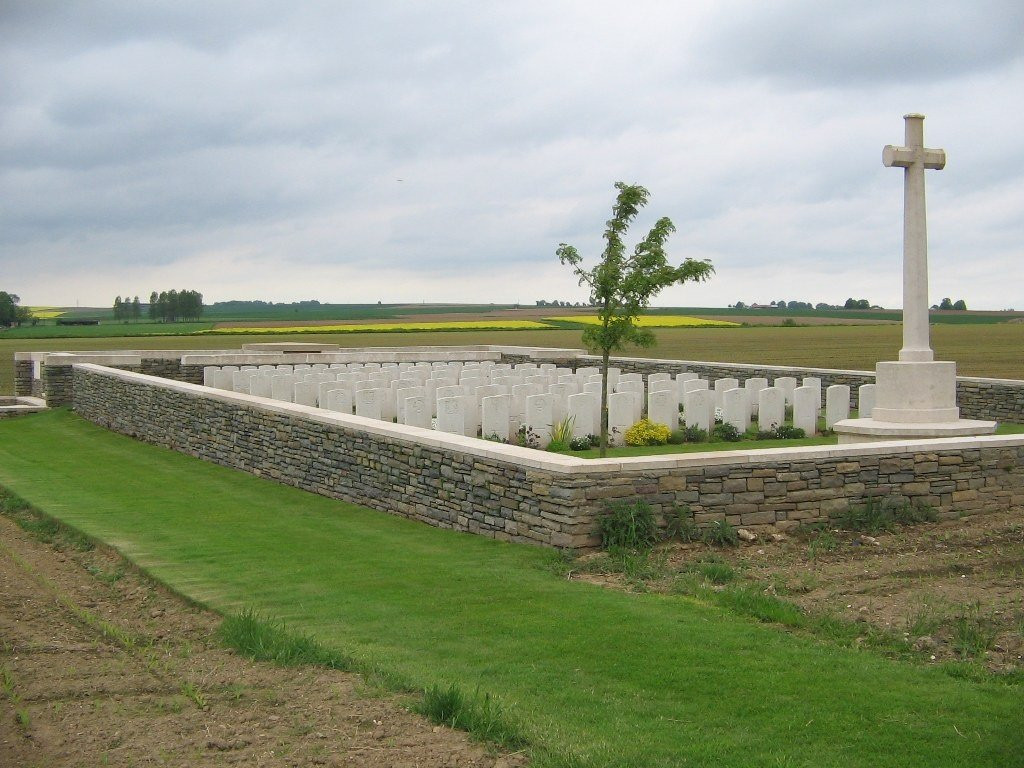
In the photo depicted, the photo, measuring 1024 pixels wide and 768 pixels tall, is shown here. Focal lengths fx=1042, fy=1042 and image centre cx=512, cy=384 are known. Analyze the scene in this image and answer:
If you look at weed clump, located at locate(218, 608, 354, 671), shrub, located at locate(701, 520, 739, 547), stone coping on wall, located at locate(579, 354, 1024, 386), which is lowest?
weed clump, located at locate(218, 608, 354, 671)

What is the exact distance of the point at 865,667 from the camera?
17.3 feet

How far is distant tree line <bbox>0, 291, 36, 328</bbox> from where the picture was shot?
73438 millimetres

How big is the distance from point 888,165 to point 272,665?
10.9 metres

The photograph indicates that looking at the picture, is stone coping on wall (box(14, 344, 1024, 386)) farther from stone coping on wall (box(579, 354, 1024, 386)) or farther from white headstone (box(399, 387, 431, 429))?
white headstone (box(399, 387, 431, 429))

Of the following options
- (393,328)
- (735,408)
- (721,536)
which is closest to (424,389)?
(735,408)

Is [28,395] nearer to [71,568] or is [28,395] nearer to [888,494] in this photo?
[71,568]

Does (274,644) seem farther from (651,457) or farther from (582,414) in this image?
(582,414)

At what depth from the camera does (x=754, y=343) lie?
173ft

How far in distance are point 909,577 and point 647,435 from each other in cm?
816

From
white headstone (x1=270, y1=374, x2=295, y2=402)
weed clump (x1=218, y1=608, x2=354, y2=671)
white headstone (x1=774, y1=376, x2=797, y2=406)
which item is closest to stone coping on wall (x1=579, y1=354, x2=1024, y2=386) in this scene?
white headstone (x1=774, y1=376, x2=797, y2=406)

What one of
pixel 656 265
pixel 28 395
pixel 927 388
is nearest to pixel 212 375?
pixel 28 395

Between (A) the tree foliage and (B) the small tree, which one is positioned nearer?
(B) the small tree

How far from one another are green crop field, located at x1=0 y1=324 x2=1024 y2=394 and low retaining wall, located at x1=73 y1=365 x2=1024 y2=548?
22175mm

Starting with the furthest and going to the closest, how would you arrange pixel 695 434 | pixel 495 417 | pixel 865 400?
pixel 865 400 → pixel 695 434 → pixel 495 417
